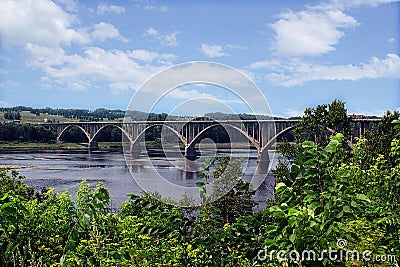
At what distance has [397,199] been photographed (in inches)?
117

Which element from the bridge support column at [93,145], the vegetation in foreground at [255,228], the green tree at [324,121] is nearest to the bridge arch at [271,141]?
the green tree at [324,121]

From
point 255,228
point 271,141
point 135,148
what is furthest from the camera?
point 135,148

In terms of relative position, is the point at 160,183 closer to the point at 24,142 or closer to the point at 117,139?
the point at 117,139

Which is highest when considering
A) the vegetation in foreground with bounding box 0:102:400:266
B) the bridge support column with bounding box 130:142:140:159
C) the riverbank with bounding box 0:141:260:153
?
the vegetation in foreground with bounding box 0:102:400:266

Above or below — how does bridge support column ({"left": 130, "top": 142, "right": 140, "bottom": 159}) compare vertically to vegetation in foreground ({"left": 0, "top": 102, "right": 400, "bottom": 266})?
below

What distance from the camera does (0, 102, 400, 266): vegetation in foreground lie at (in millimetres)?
1862

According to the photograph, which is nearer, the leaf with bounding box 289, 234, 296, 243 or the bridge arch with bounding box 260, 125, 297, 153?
the leaf with bounding box 289, 234, 296, 243

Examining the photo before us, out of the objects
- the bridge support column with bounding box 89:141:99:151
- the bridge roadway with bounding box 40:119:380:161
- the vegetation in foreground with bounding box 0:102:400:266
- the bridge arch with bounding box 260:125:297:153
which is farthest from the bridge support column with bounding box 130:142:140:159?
the bridge support column with bounding box 89:141:99:151

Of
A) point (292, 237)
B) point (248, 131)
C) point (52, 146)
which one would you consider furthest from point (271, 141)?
point (52, 146)

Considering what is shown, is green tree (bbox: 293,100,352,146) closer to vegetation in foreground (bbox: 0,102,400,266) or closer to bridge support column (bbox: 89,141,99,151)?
vegetation in foreground (bbox: 0,102,400,266)

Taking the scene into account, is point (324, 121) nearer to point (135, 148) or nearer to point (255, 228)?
point (135, 148)

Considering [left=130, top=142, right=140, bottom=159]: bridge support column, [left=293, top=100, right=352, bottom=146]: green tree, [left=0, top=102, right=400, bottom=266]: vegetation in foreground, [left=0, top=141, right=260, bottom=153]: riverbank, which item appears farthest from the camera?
[left=0, top=141, right=260, bottom=153]: riverbank

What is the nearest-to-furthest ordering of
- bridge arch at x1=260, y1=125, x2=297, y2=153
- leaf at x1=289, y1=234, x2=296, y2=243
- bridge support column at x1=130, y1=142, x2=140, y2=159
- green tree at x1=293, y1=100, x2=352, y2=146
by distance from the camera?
leaf at x1=289, y1=234, x2=296, y2=243 < bridge support column at x1=130, y1=142, x2=140, y2=159 < green tree at x1=293, y1=100, x2=352, y2=146 < bridge arch at x1=260, y1=125, x2=297, y2=153

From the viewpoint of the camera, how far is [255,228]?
281 cm
